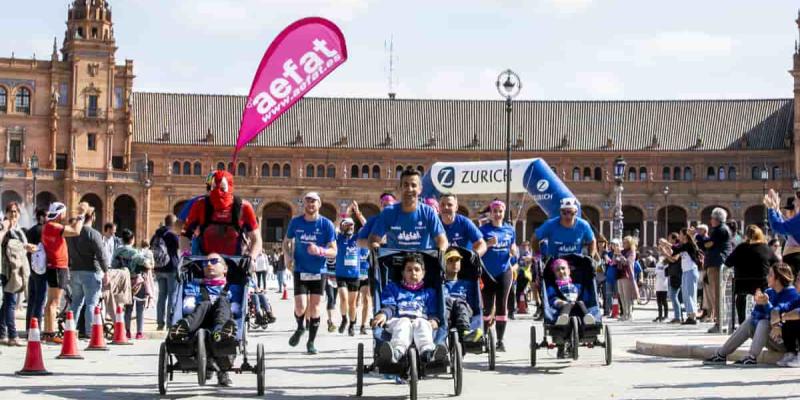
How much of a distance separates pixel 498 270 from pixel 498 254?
0.21m

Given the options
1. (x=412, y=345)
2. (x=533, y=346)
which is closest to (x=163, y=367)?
(x=412, y=345)

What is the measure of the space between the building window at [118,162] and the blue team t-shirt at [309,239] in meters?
74.7

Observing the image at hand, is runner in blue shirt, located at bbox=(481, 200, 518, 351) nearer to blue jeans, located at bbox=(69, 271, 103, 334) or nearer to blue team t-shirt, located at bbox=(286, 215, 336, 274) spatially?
blue team t-shirt, located at bbox=(286, 215, 336, 274)

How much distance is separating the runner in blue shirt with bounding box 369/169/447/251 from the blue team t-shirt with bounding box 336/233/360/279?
22.6 feet

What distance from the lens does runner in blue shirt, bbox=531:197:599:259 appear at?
44.7ft

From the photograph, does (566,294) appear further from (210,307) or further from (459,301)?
(210,307)

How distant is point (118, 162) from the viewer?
289 ft

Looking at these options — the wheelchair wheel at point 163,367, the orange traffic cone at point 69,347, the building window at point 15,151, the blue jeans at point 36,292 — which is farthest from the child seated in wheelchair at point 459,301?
the building window at point 15,151

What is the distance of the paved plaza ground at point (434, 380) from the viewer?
1074 cm

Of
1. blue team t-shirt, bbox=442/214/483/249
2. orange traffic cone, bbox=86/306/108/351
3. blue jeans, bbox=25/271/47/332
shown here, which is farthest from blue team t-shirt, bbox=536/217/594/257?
blue jeans, bbox=25/271/47/332

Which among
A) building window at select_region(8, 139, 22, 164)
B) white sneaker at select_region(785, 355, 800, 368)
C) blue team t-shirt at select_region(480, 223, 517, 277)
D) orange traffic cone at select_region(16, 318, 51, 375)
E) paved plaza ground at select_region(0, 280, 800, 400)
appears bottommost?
paved plaza ground at select_region(0, 280, 800, 400)

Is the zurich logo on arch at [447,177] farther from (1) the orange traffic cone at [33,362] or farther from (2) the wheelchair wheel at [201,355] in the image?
(2) the wheelchair wheel at [201,355]

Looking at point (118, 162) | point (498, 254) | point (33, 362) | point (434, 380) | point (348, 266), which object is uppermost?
point (118, 162)

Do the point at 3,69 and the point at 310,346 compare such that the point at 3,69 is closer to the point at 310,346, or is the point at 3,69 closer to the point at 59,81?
the point at 59,81
